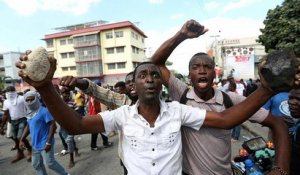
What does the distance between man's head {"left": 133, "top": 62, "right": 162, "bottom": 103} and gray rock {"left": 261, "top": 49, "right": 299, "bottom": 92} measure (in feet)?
2.24

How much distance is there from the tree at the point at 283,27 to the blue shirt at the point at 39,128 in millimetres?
15449

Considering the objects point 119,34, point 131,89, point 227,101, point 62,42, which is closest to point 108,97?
point 131,89

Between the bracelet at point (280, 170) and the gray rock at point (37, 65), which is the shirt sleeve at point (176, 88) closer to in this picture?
the bracelet at point (280, 170)

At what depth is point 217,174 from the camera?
6.55 feet

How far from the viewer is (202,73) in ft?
6.95

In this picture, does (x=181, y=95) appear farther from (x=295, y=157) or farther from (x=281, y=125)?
(x=295, y=157)

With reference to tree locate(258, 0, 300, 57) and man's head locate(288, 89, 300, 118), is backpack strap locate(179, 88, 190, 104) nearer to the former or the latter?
man's head locate(288, 89, 300, 118)

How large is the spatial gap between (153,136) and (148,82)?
1.17ft

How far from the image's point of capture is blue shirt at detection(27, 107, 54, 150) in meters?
4.44

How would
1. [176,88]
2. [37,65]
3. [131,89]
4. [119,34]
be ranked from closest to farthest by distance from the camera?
1. [37,65]
2. [176,88]
3. [131,89]
4. [119,34]

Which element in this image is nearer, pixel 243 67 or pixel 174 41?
pixel 174 41

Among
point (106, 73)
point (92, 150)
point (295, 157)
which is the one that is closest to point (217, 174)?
point (295, 157)

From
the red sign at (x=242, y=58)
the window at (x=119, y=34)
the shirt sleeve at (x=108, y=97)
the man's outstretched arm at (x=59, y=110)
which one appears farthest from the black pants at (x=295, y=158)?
the window at (x=119, y=34)

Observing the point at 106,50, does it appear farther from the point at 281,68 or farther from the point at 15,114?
the point at 281,68
